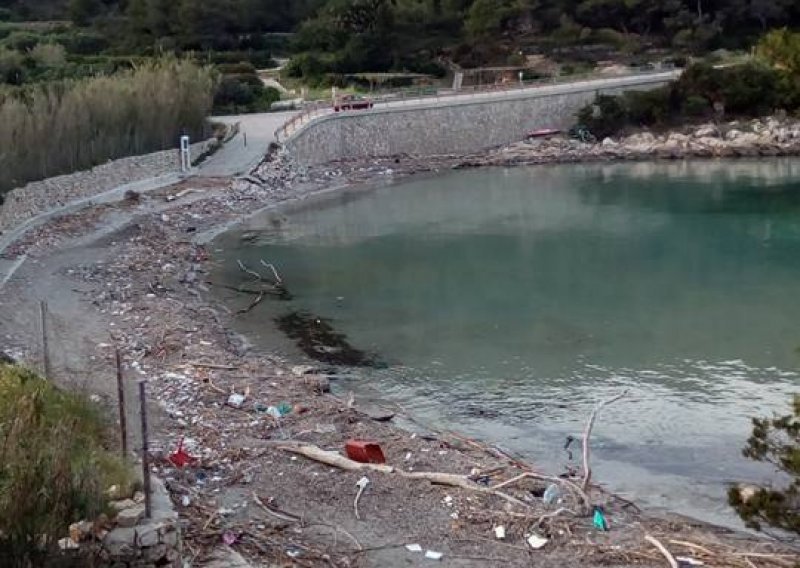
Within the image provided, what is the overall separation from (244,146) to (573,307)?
2305 centimetres

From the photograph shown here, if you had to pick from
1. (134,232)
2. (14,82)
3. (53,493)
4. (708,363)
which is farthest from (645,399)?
(14,82)

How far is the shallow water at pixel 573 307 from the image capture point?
18.4m

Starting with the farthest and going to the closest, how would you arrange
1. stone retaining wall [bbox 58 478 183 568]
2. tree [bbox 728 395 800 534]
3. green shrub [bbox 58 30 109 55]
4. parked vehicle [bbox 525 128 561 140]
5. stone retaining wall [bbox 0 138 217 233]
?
1. green shrub [bbox 58 30 109 55]
2. parked vehicle [bbox 525 128 561 140]
3. stone retaining wall [bbox 0 138 217 233]
4. tree [bbox 728 395 800 534]
5. stone retaining wall [bbox 58 478 183 568]

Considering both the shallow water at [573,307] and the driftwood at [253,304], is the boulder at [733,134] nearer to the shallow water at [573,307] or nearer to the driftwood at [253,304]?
the shallow water at [573,307]

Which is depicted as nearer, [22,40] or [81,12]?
[22,40]

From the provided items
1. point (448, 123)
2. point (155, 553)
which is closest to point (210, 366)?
point (155, 553)

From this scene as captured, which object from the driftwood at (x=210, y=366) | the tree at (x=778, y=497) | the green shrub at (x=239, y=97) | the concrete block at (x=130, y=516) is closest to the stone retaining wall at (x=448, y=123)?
the green shrub at (x=239, y=97)

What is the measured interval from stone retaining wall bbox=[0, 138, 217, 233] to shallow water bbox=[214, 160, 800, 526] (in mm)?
4999

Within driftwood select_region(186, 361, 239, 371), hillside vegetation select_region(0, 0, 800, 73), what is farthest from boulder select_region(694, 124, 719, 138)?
driftwood select_region(186, 361, 239, 371)

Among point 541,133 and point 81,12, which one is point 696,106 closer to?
point 541,133

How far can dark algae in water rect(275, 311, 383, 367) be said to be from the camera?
2286 centimetres

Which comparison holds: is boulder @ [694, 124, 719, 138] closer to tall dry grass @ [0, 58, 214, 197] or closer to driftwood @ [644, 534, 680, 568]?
tall dry grass @ [0, 58, 214, 197]

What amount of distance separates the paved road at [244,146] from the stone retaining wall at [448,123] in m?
1.48

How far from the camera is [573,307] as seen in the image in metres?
26.8
